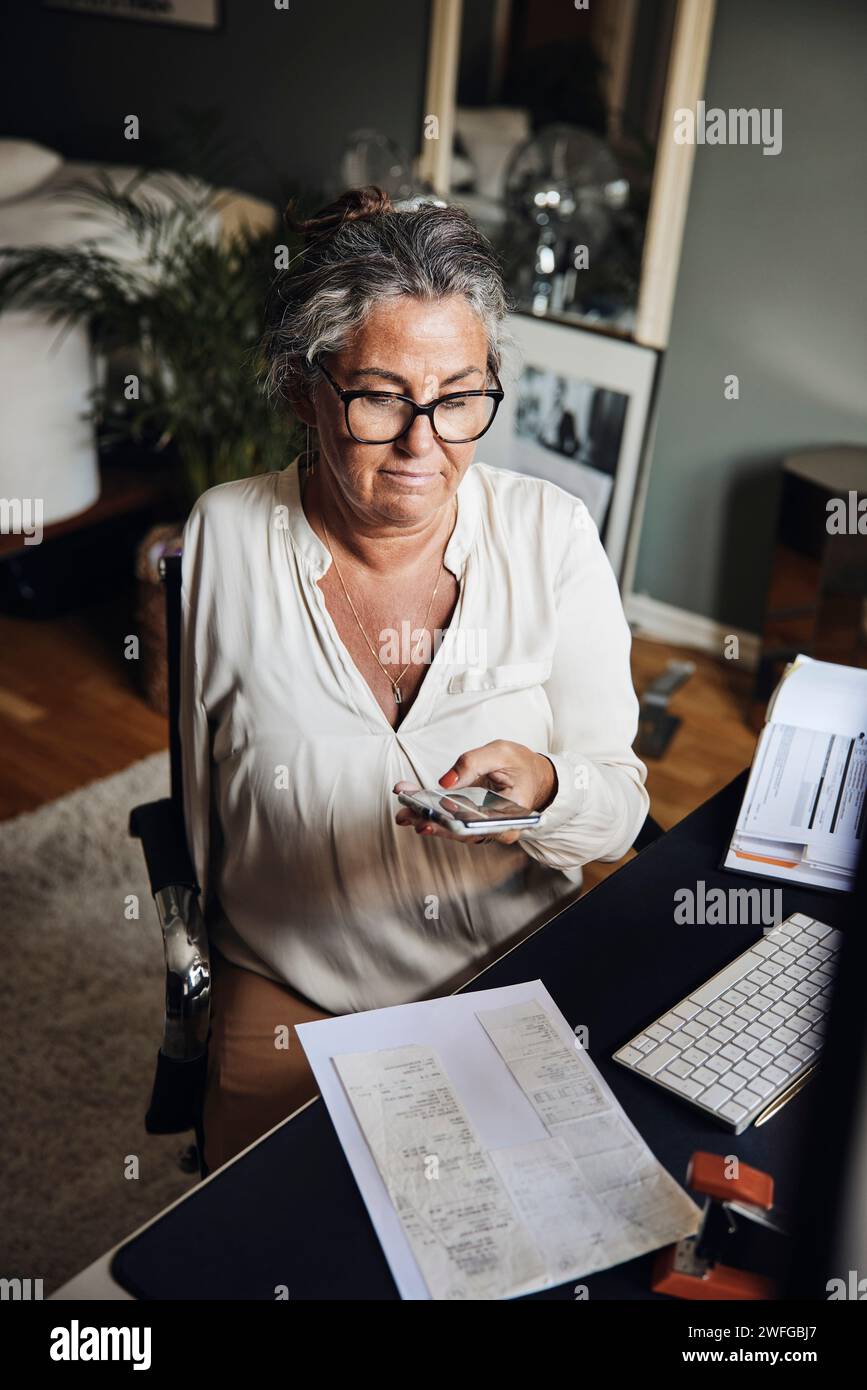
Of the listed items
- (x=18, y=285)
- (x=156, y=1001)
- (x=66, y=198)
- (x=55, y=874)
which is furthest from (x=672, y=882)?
(x=66, y=198)

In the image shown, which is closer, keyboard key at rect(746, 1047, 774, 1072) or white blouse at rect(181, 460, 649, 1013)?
keyboard key at rect(746, 1047, 774, 1072)

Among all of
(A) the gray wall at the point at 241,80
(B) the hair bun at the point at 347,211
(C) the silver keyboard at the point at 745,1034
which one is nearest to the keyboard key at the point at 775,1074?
(C) the silver keyboard at the point at 745,1034

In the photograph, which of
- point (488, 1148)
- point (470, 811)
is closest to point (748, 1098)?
point (488, 1148)

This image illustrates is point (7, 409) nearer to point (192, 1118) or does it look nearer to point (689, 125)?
point (689, 125)

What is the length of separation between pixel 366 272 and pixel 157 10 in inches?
138

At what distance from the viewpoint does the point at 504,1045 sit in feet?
3.47

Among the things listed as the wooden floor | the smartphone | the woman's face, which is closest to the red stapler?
the smartphone

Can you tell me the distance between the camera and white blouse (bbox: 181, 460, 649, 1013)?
1.40 metres

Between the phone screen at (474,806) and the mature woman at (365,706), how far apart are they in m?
0.22

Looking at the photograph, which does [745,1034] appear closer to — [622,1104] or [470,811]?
[622,1104]

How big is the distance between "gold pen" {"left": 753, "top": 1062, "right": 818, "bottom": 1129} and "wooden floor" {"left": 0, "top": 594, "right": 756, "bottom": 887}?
1.72 metres

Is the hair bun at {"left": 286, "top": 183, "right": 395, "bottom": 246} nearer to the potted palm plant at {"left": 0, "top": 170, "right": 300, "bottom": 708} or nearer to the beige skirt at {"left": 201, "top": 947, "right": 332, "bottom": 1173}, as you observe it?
the beige skirt at {"left": 201, "top": 947, "right": 332, "bottom": 1173}

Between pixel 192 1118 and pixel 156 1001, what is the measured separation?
91cm

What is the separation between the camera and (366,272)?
1257mm
